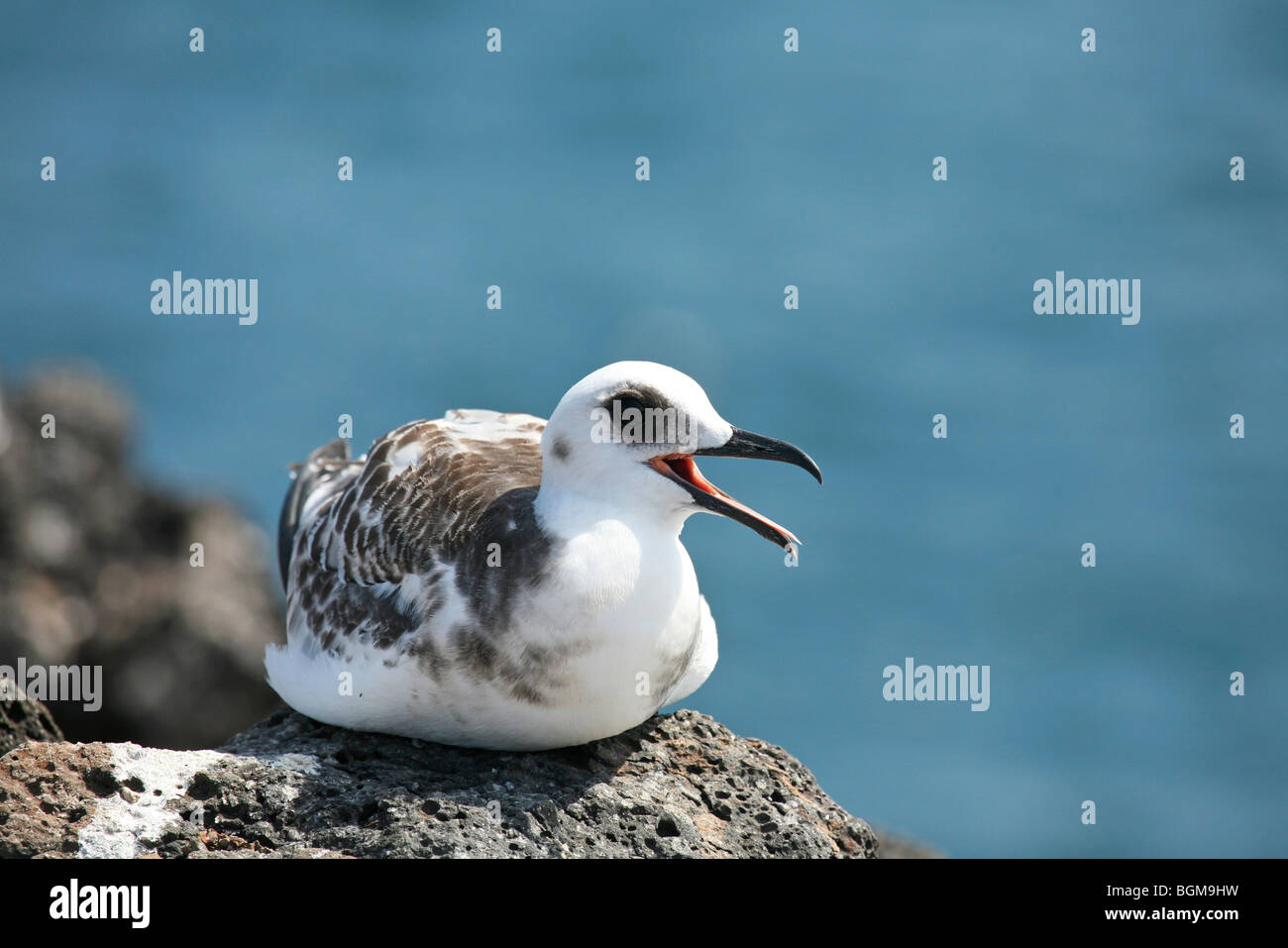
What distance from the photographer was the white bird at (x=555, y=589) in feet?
23.6

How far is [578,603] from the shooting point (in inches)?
281

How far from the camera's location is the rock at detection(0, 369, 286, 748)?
586 inches

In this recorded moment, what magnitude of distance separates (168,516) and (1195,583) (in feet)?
49.1

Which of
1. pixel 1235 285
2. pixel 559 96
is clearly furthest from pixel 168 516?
pixel 1235 285

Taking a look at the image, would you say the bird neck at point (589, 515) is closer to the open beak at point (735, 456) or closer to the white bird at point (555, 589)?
the white bird at point (555, 589)

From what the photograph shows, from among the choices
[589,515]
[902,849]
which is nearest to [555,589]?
[589,515]

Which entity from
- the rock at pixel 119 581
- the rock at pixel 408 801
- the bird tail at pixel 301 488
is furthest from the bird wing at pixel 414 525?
the rock at pixel 119 581

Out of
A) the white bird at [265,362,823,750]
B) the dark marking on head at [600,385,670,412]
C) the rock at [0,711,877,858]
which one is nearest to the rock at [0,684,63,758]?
the rock at [0,711,877,858]

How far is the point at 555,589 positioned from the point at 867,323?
1965 cm

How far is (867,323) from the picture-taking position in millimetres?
26047

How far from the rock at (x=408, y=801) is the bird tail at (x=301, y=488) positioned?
1.88m

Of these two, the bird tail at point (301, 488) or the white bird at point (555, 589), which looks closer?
the white bird at point (555, 589)

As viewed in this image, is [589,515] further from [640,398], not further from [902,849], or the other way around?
[902,849]

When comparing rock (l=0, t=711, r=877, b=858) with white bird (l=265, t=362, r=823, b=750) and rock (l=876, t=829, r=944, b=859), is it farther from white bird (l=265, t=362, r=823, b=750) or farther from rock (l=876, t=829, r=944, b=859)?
rock (l=876, t=829, r=944, b=859)
